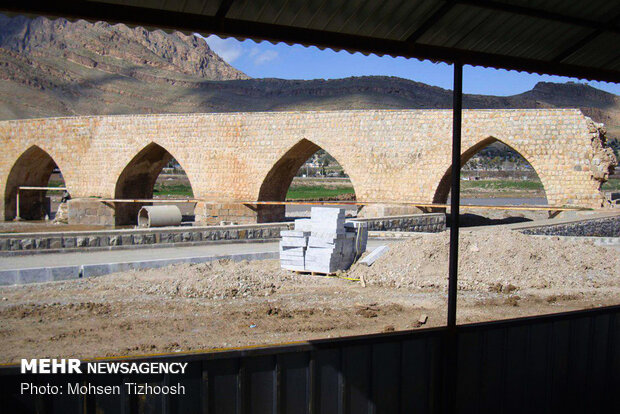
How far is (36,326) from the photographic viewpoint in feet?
21.1

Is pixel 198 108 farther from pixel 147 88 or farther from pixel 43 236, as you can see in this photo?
pixel 43 236

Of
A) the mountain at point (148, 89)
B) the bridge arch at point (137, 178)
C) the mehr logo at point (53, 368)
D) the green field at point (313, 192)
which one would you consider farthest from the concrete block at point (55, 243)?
the mountain at point (148, 89)

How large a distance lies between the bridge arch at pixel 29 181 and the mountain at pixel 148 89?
50642 millimetres

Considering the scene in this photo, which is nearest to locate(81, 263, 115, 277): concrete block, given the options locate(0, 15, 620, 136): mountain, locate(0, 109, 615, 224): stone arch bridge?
locate(0, 109, 615, 224): stone arch bridge

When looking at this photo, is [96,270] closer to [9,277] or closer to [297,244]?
[9,277]

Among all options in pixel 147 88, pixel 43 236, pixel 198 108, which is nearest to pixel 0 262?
pixel 43 236

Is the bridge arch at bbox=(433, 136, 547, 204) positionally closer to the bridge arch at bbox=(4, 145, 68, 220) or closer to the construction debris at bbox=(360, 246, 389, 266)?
the construction debris at bbox=(360, 246, 389, 266)

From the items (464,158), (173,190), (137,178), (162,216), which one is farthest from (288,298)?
(173,190)

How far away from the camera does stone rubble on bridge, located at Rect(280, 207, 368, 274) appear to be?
30.3 feet

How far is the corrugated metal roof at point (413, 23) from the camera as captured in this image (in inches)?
115

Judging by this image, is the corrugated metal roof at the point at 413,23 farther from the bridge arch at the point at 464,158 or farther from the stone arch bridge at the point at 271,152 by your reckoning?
the bridge arch at the point at 464,158

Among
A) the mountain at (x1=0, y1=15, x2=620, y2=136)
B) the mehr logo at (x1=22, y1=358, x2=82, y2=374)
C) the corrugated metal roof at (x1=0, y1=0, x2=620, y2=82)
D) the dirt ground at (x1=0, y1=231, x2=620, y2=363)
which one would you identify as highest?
the mountain at (x1=0, y1=15, x2=620, y2=136)

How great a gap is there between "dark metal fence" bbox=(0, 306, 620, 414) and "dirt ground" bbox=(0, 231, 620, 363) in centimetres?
277

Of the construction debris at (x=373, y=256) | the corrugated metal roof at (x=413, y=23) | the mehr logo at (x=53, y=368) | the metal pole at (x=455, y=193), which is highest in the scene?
the corrugated metal roof at (x=413, y=23)
